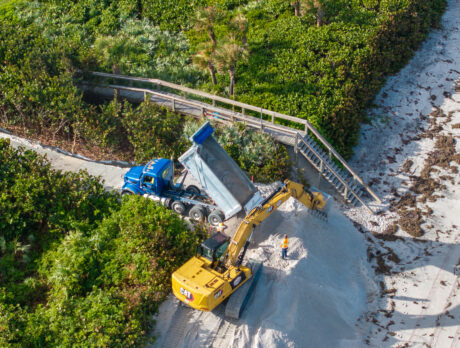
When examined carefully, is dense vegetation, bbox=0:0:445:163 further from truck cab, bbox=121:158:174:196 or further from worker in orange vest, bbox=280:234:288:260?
worker in orange vest, bbox=280:234:288:260

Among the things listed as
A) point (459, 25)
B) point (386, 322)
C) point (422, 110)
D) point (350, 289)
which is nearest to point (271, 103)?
point (422, 110)

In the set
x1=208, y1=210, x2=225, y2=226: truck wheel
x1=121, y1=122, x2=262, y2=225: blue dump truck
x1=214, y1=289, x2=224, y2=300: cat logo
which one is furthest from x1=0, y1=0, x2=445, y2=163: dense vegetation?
x1=214, y1=289, x2=224, y2=300: cat logo

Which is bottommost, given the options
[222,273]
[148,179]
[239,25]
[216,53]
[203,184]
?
[222,273]

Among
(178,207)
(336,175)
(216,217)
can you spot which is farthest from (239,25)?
(216,217)

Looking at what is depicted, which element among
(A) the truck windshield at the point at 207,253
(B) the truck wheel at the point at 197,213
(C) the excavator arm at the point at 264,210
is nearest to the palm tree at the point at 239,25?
(C) the excavator arm at the point at 264,210

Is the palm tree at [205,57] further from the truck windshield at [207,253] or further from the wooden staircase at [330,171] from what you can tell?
the truck windshield at [207,253]

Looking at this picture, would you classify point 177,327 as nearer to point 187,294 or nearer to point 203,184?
point 187,294
